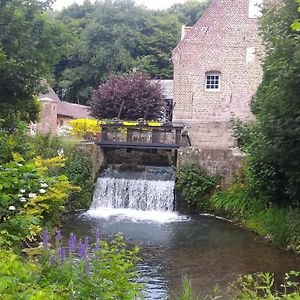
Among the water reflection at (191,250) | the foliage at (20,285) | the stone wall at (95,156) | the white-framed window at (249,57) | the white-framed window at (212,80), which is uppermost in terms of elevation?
the white-framed window at (249,57)

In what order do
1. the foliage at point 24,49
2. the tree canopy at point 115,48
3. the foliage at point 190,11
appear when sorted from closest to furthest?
the foliage at point 24,49
the tree canopy at point 115,48
the foliage at point 190,11

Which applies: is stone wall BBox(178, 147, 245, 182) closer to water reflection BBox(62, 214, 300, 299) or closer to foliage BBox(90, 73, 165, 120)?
water reflection BBox(62, 214, 300, 299)

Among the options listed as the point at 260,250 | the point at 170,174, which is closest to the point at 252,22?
the point at 170,174

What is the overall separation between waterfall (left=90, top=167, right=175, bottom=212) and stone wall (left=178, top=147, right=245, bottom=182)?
1050 mm

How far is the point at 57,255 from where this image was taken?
4652mm

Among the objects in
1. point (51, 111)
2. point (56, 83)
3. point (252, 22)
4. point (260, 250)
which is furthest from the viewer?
point (56, 83)

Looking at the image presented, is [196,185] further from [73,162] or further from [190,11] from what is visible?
[190,11]

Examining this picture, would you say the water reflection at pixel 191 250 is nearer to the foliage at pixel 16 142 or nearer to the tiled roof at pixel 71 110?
the foliage at pixel 16 142

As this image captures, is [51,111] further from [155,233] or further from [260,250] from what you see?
[260,250]

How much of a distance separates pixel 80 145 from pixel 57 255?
1349cm

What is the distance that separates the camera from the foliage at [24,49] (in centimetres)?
1295

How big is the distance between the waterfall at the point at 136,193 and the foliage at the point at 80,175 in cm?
40

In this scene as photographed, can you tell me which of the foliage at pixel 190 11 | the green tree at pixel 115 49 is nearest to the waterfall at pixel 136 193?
the green tree at pixel 115 49

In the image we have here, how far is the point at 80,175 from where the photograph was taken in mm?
17266
